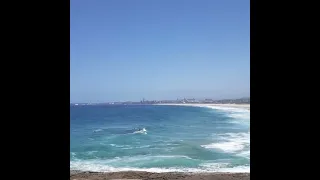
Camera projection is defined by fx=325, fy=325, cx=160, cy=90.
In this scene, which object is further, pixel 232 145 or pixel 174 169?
pixel 232 145

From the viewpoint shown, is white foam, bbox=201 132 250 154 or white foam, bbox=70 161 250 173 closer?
white foam, bbox=70 161 250 173

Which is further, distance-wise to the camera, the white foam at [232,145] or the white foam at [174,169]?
the white foam at [232,145]
